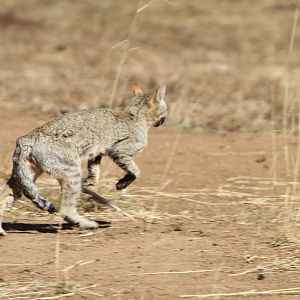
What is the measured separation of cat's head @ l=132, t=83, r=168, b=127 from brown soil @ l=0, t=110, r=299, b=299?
0.73m

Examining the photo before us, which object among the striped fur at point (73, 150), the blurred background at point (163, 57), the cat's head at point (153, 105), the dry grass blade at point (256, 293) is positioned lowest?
the dry grass blade at point (256, 293)

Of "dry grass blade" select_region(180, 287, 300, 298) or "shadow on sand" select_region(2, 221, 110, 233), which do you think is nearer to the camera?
"dry grass blade" select_region(180, 287, 300, 298)

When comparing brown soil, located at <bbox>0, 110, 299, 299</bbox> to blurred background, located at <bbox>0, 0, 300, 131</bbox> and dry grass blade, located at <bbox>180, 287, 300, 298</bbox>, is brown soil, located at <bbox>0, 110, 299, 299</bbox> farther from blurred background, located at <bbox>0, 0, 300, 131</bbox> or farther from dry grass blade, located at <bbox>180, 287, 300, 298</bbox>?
blurred background, located at <bbox>0, 0, 300, 131</bbox>

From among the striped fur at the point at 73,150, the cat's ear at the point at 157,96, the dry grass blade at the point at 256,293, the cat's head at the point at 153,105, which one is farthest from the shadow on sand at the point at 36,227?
the dry grass blade at the point at 256,293

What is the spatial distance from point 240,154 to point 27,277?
505 centimetres

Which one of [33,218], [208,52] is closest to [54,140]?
[33,218]

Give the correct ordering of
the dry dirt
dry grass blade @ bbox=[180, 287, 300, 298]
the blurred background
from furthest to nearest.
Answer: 1. the blurred background
2. the dry dirt
3. dry grass blade @ bbox=[180, 287, 300, 298]

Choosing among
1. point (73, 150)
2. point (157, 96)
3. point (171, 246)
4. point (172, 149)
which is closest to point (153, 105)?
point (157, 96)

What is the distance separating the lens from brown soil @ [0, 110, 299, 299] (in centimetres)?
654

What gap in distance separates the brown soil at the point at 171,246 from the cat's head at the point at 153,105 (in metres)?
0.73

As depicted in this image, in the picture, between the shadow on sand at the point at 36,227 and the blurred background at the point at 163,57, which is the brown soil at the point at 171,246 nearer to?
the shadow on sand at the point at 36,227

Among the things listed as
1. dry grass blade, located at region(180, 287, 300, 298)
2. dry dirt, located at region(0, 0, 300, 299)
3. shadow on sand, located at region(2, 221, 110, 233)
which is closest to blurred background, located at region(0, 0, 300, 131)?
dry dirt, located at region(0, 0, 300, 299)

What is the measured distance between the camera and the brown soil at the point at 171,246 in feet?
21.4

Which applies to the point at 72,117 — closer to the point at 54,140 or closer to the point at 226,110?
the point at 54,140
